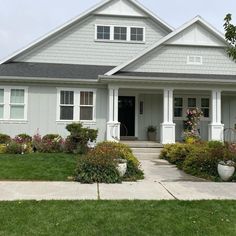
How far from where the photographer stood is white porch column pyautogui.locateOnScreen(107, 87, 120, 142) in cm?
1489

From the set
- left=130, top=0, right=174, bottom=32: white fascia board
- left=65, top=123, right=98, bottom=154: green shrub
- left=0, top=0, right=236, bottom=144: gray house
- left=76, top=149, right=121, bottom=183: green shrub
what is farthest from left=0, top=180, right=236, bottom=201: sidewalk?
left=130, top=0, right=174, bottom=32: white fascia board

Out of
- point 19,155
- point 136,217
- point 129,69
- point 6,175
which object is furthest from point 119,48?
point 136,217

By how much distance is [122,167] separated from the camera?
30.3 feet

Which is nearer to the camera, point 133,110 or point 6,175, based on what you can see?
point 6,175

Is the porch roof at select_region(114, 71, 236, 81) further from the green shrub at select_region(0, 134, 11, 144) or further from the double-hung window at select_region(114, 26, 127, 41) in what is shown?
the green shrub at select_region(0, 134, 11, 144)

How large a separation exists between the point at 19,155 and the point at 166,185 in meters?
6.63

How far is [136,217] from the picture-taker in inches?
226

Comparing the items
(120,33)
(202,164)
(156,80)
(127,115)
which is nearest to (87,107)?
(127,115)

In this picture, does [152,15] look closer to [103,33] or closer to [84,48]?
[103,33]

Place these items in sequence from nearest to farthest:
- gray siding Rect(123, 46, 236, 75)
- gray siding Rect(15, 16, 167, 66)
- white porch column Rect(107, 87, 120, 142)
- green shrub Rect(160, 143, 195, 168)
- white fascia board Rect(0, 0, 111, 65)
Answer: green shrub Rect(160, 143, 195, 168), white porch column Rect(107, 87, 120, 142), gray siding Rect(123, 46, 236, 75), white fascia board Rect(0, 0, 111, 65), gray siding Rect(15, 16, 167, 66)

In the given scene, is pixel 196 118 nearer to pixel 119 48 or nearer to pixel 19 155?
pixel 119 48

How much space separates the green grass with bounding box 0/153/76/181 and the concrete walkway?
0.70m

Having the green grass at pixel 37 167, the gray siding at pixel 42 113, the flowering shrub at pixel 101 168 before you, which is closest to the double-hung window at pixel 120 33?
the gray siding at pixel 42 113

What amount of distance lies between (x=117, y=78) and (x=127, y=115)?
304 cm
